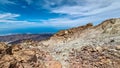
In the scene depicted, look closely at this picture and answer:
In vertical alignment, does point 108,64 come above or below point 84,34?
below

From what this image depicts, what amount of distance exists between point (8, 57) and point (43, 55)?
14.5 ft

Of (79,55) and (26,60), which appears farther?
(79,55)

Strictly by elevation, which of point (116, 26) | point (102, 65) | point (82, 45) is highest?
point (116, 26)

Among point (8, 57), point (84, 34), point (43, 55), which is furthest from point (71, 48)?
point (8, 57)

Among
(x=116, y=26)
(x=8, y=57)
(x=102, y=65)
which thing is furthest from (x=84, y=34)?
(x=8, y=57)

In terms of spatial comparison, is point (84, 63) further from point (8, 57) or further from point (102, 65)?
point (8, 57)

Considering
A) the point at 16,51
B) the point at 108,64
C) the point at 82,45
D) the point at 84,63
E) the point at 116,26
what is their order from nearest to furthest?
the point at 108,64
the point at 84,63
the point at 16,51
the point at 82,45
the point at 116,26

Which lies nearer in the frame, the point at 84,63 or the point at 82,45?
the point at 84,63

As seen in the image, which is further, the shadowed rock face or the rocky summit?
the shadowed rock face

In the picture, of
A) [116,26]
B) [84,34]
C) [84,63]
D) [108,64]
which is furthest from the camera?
[84,34]

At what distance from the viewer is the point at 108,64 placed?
59.7ft

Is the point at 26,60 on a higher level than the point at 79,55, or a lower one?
higher

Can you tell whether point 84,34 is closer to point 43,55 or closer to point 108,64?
point 43,55

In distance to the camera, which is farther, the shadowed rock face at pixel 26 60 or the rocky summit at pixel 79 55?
the shadowed rock face at pixel 26 60
